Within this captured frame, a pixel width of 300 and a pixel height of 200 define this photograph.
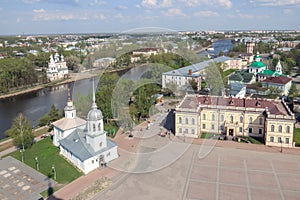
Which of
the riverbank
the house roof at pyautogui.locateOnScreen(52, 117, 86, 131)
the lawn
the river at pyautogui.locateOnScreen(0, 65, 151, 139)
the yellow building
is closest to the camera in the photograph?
the lawn

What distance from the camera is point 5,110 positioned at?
39969 millimetres

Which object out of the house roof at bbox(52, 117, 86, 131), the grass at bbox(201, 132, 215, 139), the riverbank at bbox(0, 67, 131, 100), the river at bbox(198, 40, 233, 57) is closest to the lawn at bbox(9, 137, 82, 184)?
the house roof at bbox(52, 117, 86, 131)

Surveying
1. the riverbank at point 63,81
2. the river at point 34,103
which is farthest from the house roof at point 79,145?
the riverbank at point 63,81

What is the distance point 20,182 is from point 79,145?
460cm

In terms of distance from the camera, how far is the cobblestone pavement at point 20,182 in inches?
669

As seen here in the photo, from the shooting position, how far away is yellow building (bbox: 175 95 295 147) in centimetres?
2472

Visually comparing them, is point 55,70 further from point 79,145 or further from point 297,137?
point 297,137

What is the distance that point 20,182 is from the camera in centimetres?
1841

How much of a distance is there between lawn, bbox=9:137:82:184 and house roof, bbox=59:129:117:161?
1173 millimetres

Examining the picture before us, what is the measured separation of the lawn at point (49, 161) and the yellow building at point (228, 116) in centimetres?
1067

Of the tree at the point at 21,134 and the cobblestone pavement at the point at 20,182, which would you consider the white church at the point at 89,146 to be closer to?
the cobblestone pavement at the point at 20,182

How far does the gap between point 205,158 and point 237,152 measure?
9.90 feet

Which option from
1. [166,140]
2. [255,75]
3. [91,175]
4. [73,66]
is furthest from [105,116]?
[73,66]

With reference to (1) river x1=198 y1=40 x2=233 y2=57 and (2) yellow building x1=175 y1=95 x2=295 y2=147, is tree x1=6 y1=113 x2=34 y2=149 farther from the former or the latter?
(1) river x1=198 y1=40 x2=233 y2=57
